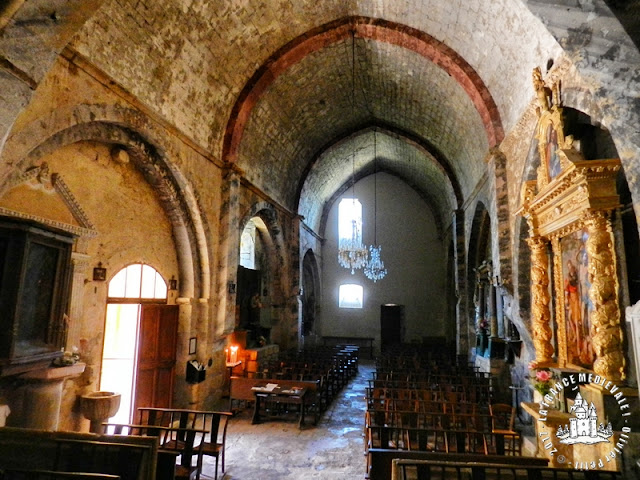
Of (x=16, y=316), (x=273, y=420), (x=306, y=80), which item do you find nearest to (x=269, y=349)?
(x=273, y=420)

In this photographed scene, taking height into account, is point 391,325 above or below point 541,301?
below

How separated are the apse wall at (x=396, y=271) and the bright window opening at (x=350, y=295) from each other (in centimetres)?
22

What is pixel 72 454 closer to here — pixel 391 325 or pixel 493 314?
pixel 493 314

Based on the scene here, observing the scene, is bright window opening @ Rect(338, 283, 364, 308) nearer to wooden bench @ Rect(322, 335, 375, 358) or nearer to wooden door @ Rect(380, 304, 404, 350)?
wooden door @ Rect(380, 304, 404, 350)

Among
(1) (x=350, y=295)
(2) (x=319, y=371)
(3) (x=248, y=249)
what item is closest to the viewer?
(2) (x=319, y=371)

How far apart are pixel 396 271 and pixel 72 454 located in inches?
734

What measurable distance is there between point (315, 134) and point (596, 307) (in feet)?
38.3

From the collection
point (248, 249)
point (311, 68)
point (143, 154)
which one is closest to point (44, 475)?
point (143, 154)

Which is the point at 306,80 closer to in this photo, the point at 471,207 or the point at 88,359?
the point at 471,207

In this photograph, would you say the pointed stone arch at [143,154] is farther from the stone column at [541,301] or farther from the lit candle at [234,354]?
the stone column at [541,301]

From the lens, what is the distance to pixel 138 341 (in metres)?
8.09

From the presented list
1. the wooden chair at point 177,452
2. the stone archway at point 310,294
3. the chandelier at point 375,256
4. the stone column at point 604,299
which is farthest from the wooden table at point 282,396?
the stone archway at point 310,294

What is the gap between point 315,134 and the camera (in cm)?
1509

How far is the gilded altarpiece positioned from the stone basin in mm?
6597
